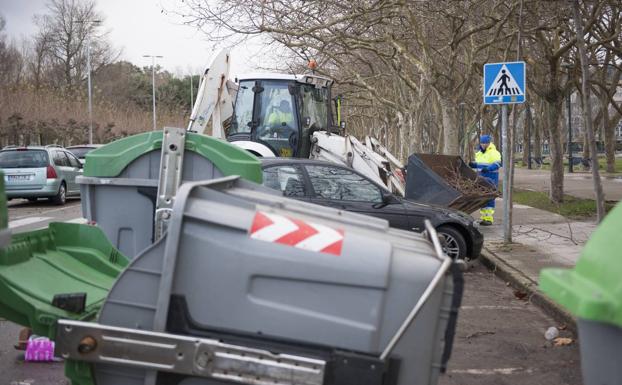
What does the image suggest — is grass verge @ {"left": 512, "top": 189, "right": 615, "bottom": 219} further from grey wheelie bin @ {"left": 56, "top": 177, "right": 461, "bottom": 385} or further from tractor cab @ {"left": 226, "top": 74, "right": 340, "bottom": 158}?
grey wheelie bin @ {"left": 56, "top": 177, "right": 461, "bottom": 385}

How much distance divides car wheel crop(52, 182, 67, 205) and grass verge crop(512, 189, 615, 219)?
1379cm

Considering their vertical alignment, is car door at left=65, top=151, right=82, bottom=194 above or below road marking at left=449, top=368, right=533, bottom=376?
above

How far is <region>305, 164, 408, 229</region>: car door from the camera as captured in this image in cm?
973

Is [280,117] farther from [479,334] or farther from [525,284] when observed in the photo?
[479,334]

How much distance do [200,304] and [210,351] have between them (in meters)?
0.23

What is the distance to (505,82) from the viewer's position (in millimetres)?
11609

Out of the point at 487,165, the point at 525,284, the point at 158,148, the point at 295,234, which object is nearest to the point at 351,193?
the point at 525,284

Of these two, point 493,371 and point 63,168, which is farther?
point 63,168

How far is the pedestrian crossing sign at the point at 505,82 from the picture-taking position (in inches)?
451

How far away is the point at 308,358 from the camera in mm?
3049

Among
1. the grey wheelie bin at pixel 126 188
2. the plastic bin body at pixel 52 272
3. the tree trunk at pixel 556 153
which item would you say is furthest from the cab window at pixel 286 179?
the tree trunk at pixel 556 153

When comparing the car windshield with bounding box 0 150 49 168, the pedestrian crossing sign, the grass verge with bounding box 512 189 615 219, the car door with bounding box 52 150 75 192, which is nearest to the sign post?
the pedestrian crossing sign

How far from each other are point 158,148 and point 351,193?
4881 millimetres

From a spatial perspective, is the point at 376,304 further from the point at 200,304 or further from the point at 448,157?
the point at 448,157
